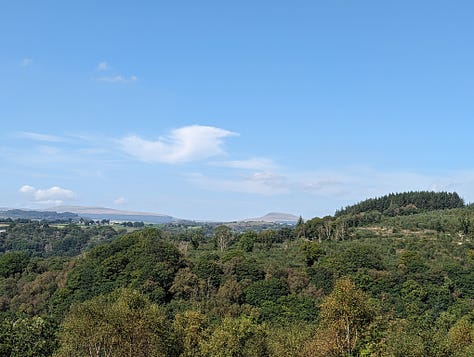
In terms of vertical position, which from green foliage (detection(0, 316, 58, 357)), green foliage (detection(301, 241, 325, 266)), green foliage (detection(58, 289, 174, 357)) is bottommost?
green foliage (detection(0, 316, 58, 357))

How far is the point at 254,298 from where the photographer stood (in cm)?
8756

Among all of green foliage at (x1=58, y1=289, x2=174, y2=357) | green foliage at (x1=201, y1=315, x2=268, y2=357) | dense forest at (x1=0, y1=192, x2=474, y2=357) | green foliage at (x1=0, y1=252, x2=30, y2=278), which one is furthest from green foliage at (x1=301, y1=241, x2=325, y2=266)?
Result: green foliage at (x1=0, y1=252, x2=30, y2=278)

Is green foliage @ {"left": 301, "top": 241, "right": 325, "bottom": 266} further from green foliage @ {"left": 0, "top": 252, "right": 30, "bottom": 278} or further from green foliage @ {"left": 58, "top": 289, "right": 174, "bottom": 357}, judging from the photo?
green foliage @ {"left": 0, "top": 252, "right": 30, "bottom": 278}

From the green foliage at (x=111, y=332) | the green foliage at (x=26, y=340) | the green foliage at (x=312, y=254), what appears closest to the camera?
the green foliage at (x=111, y=332)

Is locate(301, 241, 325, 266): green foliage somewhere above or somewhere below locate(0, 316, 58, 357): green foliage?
above

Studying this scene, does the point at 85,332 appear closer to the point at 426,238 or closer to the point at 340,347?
the point at 340,347

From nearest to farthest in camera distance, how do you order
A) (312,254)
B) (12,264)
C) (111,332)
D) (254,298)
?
1. (111,332)
2. (254,298)
3. (312,254)
4. (12,264)

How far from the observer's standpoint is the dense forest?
4262cm

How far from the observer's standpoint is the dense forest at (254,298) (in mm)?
42625

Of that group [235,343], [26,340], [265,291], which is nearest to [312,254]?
[265,291]

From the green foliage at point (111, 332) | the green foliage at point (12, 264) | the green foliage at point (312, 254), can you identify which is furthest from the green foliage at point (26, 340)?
the green foliage at point (312, 254)

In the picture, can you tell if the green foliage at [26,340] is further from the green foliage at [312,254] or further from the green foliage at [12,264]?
the green foliage at [312,254]

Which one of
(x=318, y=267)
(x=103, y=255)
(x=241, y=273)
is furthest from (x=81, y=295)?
(x=318, y=267)

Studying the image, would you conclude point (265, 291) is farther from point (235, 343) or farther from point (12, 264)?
point (12, 264)
